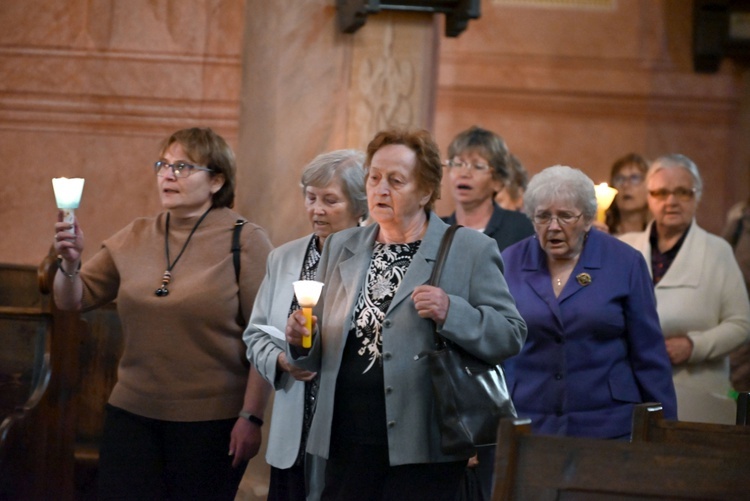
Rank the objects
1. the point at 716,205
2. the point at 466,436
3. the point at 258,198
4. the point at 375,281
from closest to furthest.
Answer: the point at 466,436 < the point at 375,281 < the point at 258,198 < the point at 716,205

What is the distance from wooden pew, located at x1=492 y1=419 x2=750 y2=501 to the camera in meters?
2.40

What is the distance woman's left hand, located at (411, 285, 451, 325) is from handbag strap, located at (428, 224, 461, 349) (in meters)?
0.12

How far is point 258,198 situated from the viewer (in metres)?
5.46

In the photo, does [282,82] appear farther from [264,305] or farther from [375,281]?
[375,281]

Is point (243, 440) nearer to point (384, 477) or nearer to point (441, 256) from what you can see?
point (384, 477)

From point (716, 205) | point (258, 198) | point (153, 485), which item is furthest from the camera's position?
point (716, 205)

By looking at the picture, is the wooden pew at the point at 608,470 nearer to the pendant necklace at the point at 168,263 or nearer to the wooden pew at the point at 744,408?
the wooden pew at the point at 744,408

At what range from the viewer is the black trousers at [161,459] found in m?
3.85

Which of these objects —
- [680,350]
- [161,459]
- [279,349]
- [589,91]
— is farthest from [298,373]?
[589,91]

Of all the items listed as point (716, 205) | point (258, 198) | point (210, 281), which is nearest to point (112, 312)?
point (258, 198)

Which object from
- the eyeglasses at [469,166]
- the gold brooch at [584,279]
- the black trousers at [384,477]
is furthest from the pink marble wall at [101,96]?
the black trousers at [384,477]

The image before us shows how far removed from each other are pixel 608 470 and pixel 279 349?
4.85ft

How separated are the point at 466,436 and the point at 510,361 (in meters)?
0.89

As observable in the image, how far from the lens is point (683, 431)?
10.0ft
